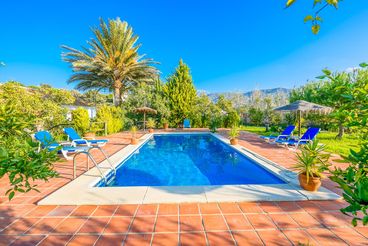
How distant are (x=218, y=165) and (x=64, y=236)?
612 centimetres

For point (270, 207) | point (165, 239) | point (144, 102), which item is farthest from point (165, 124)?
point (165, 239)

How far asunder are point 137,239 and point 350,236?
9.71ft

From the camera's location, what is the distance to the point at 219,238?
8.74 ft

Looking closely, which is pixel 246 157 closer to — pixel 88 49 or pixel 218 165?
pixel 218 165

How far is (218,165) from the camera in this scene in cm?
797

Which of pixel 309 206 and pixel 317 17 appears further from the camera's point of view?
pixel 309 206

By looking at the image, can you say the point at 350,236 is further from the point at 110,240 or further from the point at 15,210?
the point at 15,210

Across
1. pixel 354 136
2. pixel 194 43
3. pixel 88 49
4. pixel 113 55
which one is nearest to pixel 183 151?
pixel 354 136

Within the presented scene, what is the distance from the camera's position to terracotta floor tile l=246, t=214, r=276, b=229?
292 cm

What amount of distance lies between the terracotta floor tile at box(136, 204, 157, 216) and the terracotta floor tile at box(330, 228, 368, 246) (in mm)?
2766

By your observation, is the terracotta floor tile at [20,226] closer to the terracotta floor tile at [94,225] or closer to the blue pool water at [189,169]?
the terracotta floor tile at [94,225]

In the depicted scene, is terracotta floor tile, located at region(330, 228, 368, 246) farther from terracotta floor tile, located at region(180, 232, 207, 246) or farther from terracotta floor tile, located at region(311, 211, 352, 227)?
terracotta floor tile, located at region(180, 232, 207, 246)

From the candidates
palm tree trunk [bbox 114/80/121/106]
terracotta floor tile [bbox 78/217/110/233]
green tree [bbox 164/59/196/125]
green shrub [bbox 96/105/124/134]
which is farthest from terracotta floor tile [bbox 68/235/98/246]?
green tree [bbox 164/59/196/125]

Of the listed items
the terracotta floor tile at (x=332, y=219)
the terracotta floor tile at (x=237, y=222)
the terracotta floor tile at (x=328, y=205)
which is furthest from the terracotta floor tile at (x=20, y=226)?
the terracotta floor tile at (x=328, y=205)
